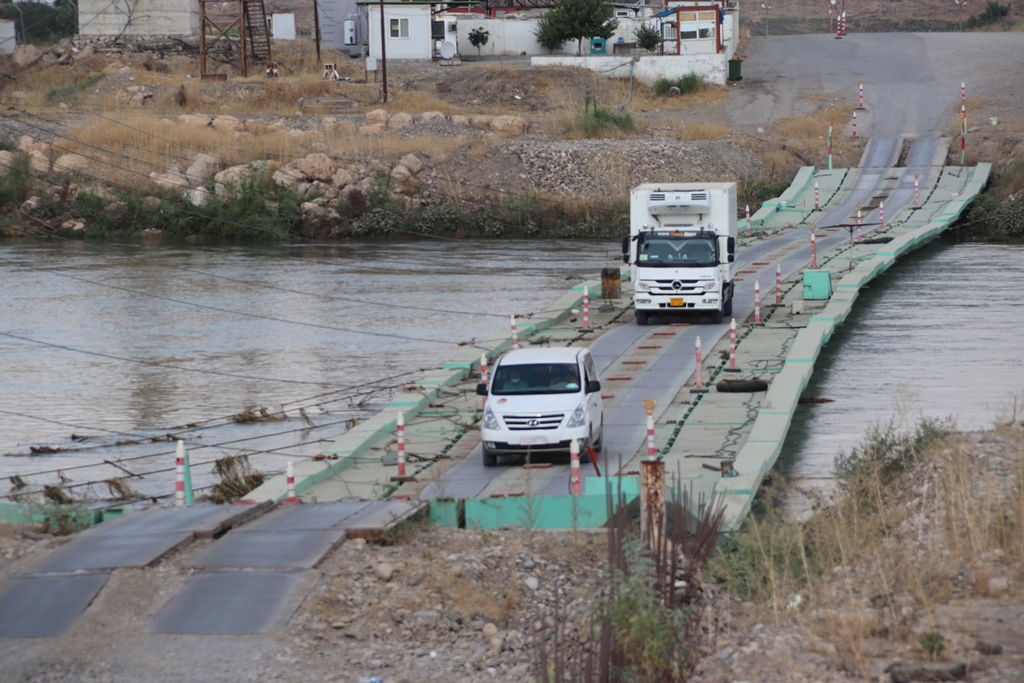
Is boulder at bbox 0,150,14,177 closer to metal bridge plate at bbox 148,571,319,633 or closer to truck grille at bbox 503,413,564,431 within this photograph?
truck grille at bbox 503,413,564,431

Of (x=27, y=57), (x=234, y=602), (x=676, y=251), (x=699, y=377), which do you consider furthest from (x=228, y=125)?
(x=234, y=602)

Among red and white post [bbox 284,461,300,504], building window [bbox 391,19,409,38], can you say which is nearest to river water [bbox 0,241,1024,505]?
red and white post [bbox 284,461,300,504]

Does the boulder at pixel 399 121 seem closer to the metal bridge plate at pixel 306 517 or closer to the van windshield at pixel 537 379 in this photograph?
the van windshield at pixel 537 379

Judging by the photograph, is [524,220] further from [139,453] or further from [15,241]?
[139,453]

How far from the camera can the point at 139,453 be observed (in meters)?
24.7

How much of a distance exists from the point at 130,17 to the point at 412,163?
1265 inches

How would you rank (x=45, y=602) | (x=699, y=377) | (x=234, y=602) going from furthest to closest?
(x=699, y=377) → (x=45, y=602) → (x=234, y=602)

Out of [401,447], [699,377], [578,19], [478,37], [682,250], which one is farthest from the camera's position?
[478,37]

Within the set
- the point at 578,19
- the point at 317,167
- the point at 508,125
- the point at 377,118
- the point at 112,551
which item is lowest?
the point at 112,551

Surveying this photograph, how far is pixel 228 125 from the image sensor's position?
63844 mm

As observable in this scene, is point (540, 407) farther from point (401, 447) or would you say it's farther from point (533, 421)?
point (401, 447)

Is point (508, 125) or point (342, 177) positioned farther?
point (508, 125)

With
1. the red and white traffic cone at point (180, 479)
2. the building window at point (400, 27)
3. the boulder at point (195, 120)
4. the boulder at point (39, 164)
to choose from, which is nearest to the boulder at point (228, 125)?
the boulder at point (195, 120)

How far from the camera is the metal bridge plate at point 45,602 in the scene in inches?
524
